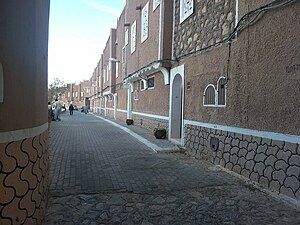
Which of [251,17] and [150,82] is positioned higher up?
[251,17]

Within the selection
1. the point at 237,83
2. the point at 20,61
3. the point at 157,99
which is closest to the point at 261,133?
the point at 237,83

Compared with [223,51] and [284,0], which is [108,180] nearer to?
[223,51]

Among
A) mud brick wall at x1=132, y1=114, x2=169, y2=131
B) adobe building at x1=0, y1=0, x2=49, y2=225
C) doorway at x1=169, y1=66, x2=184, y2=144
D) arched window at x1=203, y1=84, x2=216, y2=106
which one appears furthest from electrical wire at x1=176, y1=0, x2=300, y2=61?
mud brick wall at x1=132, y1=114, x2=169, y2=131

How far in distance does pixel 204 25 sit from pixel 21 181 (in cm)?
706

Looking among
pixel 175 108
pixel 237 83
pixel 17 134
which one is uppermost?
pixel 237 83

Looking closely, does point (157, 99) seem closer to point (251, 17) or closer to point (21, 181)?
point (251, 17)

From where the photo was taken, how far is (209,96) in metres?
8.38

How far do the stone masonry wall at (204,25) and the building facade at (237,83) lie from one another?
25mm

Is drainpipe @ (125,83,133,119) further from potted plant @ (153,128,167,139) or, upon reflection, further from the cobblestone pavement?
the cobblestone pavement

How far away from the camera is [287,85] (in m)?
5.17

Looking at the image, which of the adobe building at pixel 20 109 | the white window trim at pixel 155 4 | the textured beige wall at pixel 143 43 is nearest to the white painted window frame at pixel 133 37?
the textured beige wall at pixel 143 43

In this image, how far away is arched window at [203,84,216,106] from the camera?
8.06 meters

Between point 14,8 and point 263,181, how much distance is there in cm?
500

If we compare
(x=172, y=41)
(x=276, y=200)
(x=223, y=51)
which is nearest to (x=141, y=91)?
(x=172, y=41)
